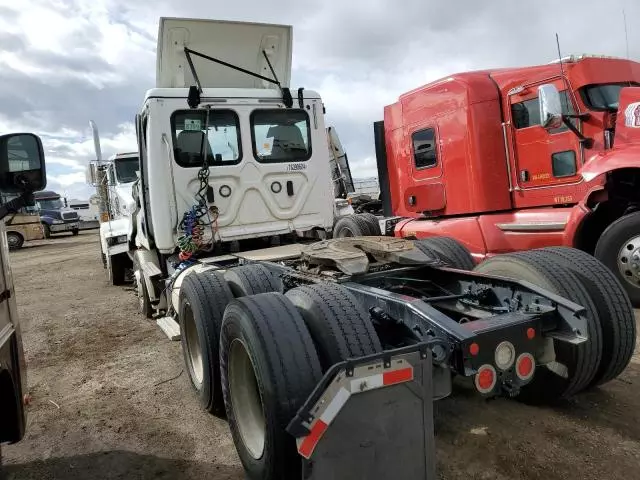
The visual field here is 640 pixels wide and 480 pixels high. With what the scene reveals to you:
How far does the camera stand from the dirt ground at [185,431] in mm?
2746

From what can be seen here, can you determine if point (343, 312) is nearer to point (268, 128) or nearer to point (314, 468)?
point (314, 468)

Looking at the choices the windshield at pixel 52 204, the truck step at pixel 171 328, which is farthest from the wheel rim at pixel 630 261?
the windshield at pixel 52 204

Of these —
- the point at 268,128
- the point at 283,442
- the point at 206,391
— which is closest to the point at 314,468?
the point at 283,442

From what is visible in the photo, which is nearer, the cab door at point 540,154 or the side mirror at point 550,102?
the side mirror at point 550,102

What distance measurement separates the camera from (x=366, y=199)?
15.4 m

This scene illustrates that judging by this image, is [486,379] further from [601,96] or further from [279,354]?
[601,96]

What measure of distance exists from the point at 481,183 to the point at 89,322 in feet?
18.5

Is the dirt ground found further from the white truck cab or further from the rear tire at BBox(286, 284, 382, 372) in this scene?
the white truck cab

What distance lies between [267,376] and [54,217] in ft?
97.2

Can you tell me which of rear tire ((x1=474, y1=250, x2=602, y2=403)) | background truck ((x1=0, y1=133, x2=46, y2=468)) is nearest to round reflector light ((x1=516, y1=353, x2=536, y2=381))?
rear tire ((x1=474, y1=250, x2=602, y2=403))

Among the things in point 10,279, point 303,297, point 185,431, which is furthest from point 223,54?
point 185,431

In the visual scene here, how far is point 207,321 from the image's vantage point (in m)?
3.57

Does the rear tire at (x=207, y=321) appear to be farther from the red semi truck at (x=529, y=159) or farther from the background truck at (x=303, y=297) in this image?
the red semi truck at (x=529, y=159)

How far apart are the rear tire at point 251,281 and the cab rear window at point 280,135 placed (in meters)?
2.09
